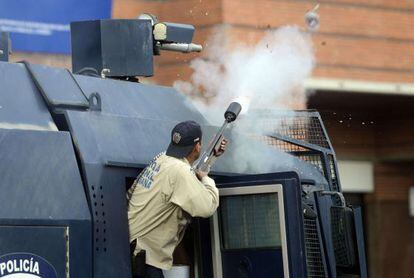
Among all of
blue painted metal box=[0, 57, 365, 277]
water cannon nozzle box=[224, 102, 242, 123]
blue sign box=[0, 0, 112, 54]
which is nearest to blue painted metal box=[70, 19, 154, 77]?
blue painted metal box=[0, 57, 365, 277]

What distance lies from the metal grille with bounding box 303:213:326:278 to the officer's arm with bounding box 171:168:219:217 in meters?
0.68

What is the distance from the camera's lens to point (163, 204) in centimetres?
467

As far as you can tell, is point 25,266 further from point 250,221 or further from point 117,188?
point 250,221

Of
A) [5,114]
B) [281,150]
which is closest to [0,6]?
[281,150]

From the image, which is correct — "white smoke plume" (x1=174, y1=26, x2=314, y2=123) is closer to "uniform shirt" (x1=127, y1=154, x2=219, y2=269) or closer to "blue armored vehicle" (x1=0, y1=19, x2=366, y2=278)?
"blue armored vehicle" (x1=0, y1=19, x2=366, y2=278)

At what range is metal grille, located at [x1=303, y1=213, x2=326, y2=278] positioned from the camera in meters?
5.17

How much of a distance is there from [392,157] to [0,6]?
22.5 ft

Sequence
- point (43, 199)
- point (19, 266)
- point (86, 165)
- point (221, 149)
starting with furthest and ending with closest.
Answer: point (221, 149)
point (86, 165)
point (43, 199)
point (19, 266)

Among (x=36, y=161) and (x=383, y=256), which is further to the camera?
(x=383, y=256)

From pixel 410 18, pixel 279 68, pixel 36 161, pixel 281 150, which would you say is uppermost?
pixel 410 18

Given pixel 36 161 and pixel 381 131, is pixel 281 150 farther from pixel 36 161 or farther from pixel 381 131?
pixel 381 131

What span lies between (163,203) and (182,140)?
299mm

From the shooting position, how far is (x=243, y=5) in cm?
1176

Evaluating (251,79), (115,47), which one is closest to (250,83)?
(251,79)
